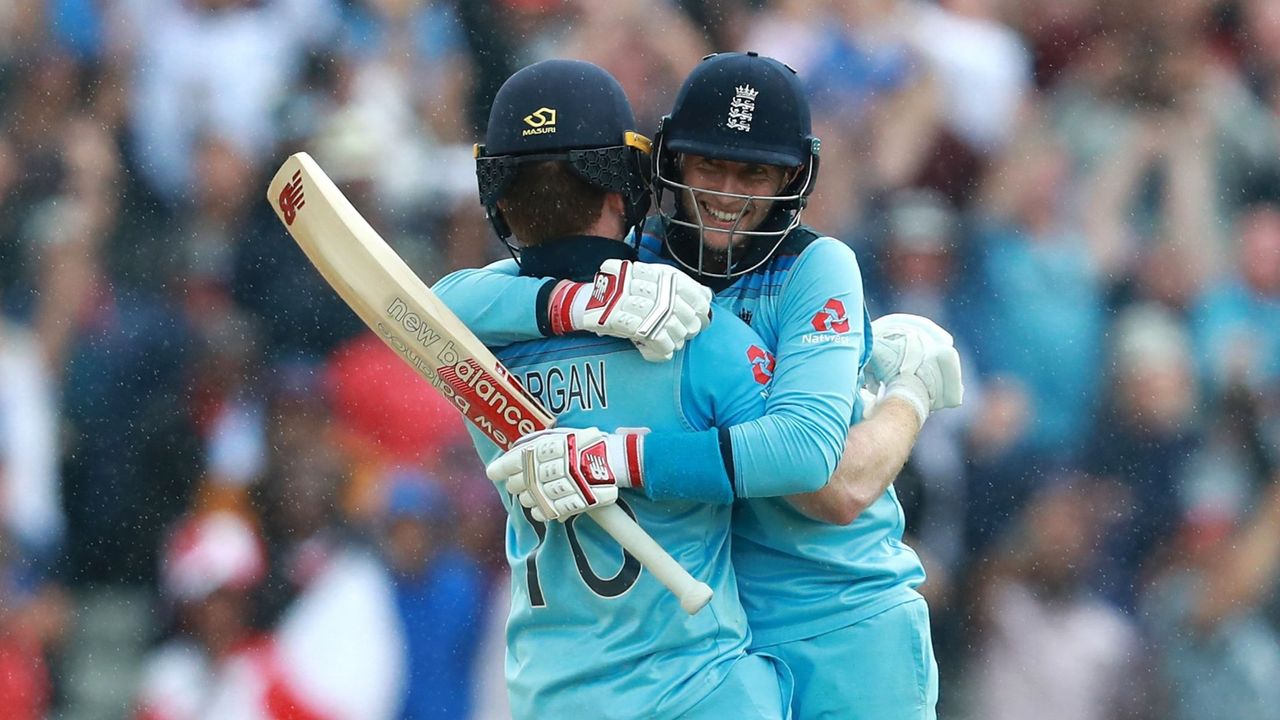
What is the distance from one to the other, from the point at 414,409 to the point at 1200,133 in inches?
109

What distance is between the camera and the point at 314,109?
222 inches

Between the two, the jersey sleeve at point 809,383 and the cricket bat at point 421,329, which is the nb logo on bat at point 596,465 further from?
the jersey sleeve at point 809,383

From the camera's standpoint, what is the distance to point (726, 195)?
265 centimetres

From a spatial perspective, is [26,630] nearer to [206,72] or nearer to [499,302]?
[206,72]

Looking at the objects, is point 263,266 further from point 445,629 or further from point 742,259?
point 742,259

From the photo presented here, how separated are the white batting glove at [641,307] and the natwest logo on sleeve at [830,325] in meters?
0.18

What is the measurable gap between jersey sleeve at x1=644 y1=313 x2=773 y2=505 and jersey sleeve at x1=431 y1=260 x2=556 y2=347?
231 mm

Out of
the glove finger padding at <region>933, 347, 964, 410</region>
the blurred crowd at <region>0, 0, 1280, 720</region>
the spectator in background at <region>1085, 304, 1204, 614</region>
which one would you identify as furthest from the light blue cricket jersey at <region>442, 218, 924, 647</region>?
the spectator in background at <region>1085, 304, 1204, 614</region>

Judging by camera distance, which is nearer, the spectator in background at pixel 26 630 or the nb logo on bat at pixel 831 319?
the nb logo on bat at pixel 831 319

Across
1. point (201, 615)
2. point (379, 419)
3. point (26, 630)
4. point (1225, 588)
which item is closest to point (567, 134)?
point (379, 419)

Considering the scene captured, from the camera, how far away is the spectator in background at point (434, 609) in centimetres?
517

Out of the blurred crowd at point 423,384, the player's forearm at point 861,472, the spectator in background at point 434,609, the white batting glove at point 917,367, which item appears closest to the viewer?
the player's forearm at point 861,472

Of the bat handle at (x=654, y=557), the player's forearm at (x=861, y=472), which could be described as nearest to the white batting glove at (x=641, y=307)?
the bat handle at (x=654, y=557)

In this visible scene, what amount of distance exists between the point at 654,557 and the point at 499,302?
45 cm
